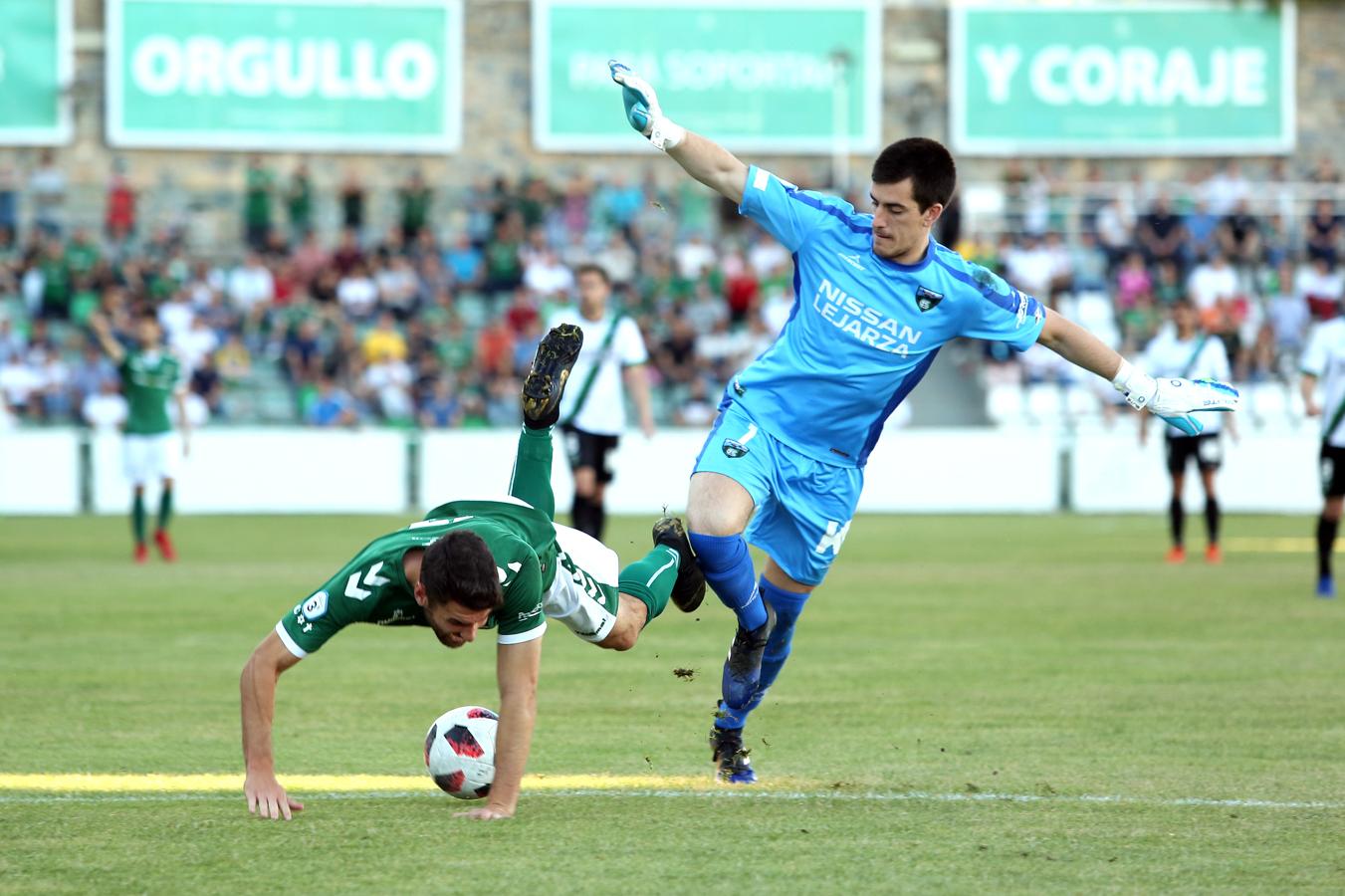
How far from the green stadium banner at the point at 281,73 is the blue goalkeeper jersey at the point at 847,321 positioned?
1017 inches

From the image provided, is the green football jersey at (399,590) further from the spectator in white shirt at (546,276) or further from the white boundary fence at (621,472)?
the spectator in white shirt at (546,276)

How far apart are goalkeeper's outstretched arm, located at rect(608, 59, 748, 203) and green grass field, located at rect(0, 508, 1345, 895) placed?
2298 millimetres

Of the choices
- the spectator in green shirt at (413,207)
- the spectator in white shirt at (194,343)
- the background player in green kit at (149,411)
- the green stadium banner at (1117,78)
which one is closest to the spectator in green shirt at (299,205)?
the spectator in green shirt at (413,207)

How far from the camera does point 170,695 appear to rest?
9742 millimetres

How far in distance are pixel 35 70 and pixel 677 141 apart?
89.1 ft

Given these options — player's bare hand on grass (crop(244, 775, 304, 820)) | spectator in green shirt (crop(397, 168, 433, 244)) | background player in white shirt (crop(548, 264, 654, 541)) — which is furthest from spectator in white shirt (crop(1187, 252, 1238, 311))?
player's bare hand on grass (crop(244, 775, 304, 820))

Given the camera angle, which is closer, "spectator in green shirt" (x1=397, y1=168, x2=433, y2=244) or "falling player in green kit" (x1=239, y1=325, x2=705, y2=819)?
"falling player in green kit" (x1=239, y1=325, x2=705, y2=819)

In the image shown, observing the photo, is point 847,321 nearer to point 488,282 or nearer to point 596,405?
point 596,405

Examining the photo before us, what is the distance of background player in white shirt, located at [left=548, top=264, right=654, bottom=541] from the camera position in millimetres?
15930

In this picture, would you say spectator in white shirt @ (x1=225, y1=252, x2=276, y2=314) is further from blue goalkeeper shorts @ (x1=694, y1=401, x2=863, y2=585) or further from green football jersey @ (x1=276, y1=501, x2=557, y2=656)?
green football jersey @ (x1=276, y1=501, x2=557, y2=656)

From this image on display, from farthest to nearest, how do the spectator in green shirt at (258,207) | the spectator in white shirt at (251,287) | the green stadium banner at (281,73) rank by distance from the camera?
the green stadium banner at (281,73), the spectator in green shirt at (258,207), the spectator in white shirt at (251,287)

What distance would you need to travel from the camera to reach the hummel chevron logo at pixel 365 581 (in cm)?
602

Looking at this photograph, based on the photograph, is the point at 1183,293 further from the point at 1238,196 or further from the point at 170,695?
the point at 170,695

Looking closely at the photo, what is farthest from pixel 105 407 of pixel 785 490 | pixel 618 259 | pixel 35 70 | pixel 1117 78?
pixel 785 490
